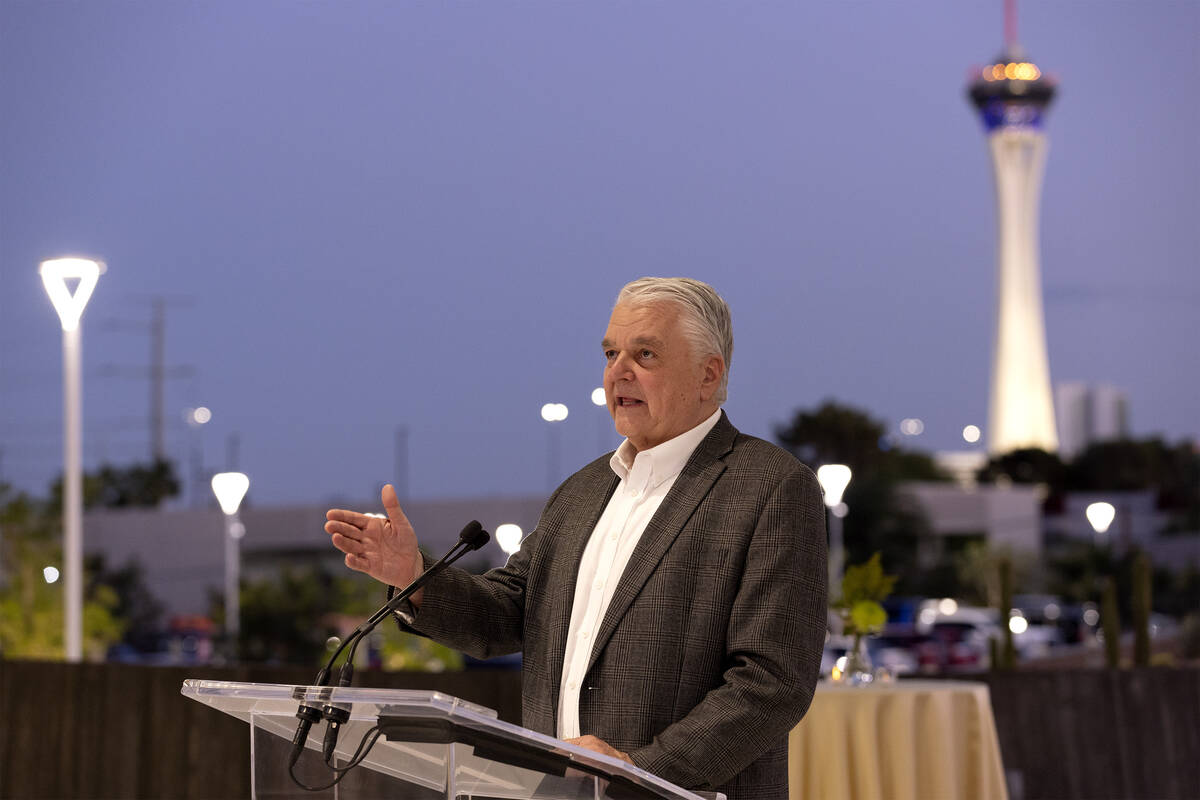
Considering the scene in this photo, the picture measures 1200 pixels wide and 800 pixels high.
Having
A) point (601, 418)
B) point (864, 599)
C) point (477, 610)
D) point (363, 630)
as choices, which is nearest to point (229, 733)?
point (864, 599)

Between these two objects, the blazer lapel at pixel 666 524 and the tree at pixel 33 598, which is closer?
the blazer lapel at pixel 666 524

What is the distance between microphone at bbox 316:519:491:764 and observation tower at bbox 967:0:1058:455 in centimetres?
7946

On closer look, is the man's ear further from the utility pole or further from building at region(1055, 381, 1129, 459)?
building at region(1055, 381, 1129, 459)

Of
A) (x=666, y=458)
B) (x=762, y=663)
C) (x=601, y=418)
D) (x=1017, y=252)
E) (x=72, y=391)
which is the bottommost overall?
(x=762, y=663)

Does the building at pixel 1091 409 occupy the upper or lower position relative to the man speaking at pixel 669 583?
upper

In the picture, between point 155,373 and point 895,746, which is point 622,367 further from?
point 155,373

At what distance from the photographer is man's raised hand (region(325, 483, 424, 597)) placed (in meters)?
2.50

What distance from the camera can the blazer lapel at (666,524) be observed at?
8.19 ft

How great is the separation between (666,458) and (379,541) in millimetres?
519

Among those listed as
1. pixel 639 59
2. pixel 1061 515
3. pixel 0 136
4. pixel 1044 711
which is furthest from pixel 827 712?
pixel 639 59

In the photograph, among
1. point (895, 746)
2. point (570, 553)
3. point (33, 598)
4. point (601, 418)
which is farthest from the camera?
point (601, 418)

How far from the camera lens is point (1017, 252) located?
262ft

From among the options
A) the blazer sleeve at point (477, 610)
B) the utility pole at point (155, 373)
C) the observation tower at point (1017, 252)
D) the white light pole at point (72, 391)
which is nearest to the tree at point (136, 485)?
the utility pole at point (155, 373)

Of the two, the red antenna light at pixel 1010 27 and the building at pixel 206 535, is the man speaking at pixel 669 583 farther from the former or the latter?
the red antenna light at pixel 1010 27
